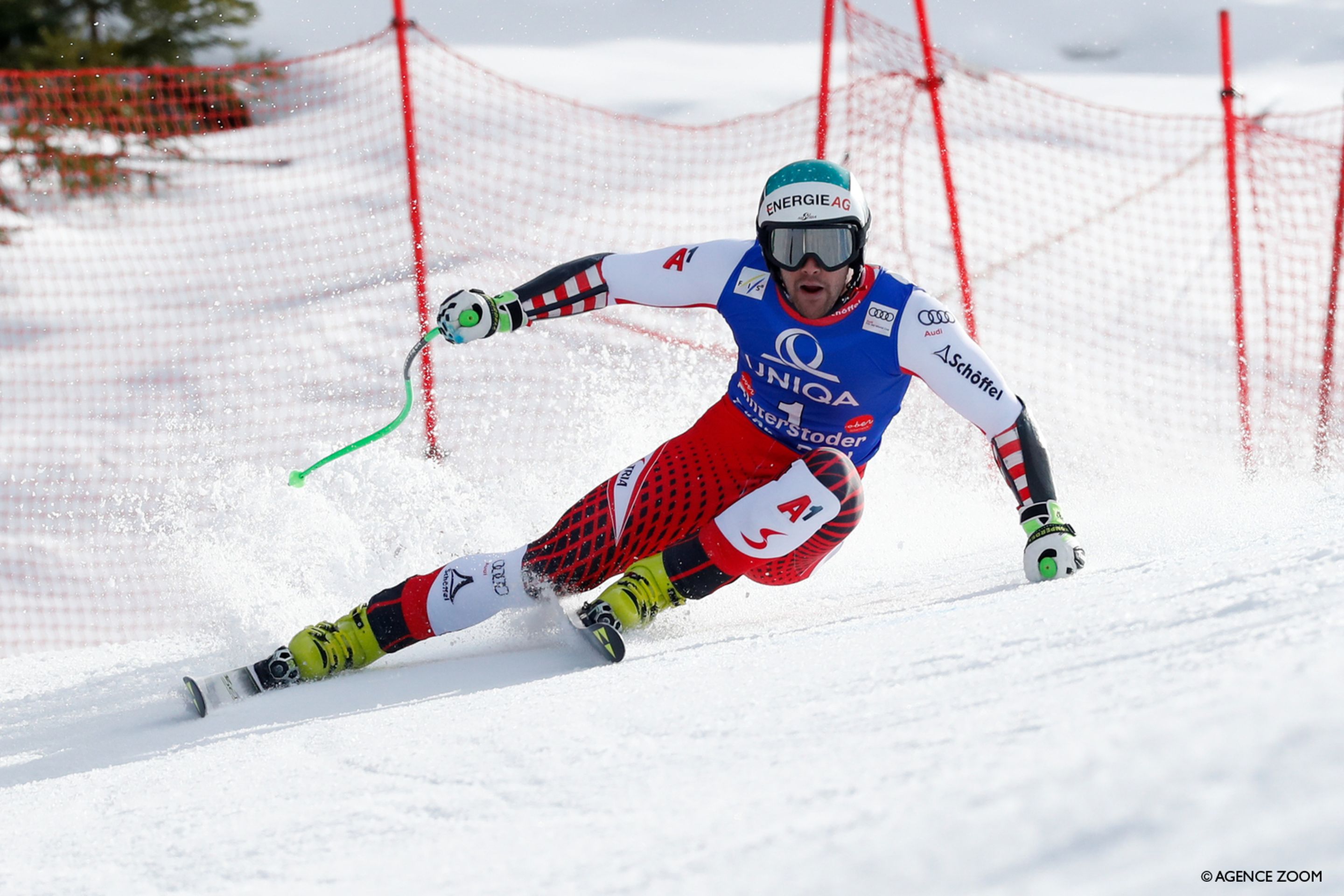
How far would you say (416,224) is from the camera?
198 inches

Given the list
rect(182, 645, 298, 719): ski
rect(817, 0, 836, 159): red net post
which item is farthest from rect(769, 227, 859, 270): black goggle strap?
rect(817, 0, 836, 159): red net post

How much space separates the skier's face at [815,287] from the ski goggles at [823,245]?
16 millimetres

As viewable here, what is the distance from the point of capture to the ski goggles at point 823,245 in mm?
2904

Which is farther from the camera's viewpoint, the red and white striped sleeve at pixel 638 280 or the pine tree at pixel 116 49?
the pine tree at pixel 116 49

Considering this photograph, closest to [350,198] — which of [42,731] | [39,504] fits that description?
[39,504]

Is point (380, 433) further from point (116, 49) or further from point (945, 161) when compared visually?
point (116, 49)

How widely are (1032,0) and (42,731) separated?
1065 inches

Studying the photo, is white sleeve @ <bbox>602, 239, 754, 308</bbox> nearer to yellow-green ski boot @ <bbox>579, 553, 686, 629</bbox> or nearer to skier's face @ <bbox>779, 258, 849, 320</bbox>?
skier's face @ <bbox>779, 258, 849, 320</bbox>

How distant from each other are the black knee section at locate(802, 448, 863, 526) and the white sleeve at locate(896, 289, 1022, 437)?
316 millimetres

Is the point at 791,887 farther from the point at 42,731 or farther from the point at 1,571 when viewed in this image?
the point at 1,571

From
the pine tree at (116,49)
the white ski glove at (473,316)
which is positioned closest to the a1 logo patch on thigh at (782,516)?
the white ski glove at (473,316)

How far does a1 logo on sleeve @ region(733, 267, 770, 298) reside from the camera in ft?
10.1

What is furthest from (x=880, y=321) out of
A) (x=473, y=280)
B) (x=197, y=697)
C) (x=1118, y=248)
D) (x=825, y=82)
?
(x=1118, y=248)

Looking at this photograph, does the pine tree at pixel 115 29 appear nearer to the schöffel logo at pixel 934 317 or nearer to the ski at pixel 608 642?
the schöffel logo at pixel 934 317
